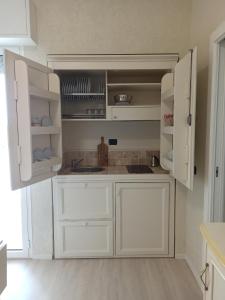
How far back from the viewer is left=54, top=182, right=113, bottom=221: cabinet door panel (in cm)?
254

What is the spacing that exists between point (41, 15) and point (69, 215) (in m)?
2.08

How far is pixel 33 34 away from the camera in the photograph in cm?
240

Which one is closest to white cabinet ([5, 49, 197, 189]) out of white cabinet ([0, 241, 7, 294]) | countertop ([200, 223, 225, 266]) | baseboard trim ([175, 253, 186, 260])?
white cabinet ([0, 241, 7, 294])

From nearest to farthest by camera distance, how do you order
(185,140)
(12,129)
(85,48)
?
(12,129) → (185,140) → (85,48)

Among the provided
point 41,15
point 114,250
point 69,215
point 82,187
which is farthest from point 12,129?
point 114,250

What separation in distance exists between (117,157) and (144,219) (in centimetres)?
82

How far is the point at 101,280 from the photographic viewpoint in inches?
88.7

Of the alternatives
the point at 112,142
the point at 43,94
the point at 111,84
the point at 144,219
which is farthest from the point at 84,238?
the point at 111,84

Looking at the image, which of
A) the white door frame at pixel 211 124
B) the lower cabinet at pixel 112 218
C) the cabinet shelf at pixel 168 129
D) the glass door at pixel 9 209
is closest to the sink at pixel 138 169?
the lower cabinet at pixel 112 218

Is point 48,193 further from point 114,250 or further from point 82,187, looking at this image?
point 114,250

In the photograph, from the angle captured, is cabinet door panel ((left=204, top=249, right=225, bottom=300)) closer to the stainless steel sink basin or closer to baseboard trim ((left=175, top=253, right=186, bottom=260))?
baseboard trim ((left=175, top=253, right=186, bottom=260))

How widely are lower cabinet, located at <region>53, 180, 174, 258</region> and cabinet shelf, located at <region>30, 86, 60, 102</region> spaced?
2.80ft

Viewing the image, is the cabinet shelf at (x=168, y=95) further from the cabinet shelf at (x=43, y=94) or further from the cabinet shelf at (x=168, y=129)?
the cabinet shelf at (x=43, y=94)

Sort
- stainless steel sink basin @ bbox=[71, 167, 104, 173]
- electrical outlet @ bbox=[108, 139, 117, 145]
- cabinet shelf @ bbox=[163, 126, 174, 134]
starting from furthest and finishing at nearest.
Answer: electrical outlet @ bbox=[108, 139, 117, 145], stainless steel sink basin @ bbox=[71, 167, 104, 173], cabinet shelf @ bbox=[163, 126, 174, 134]
